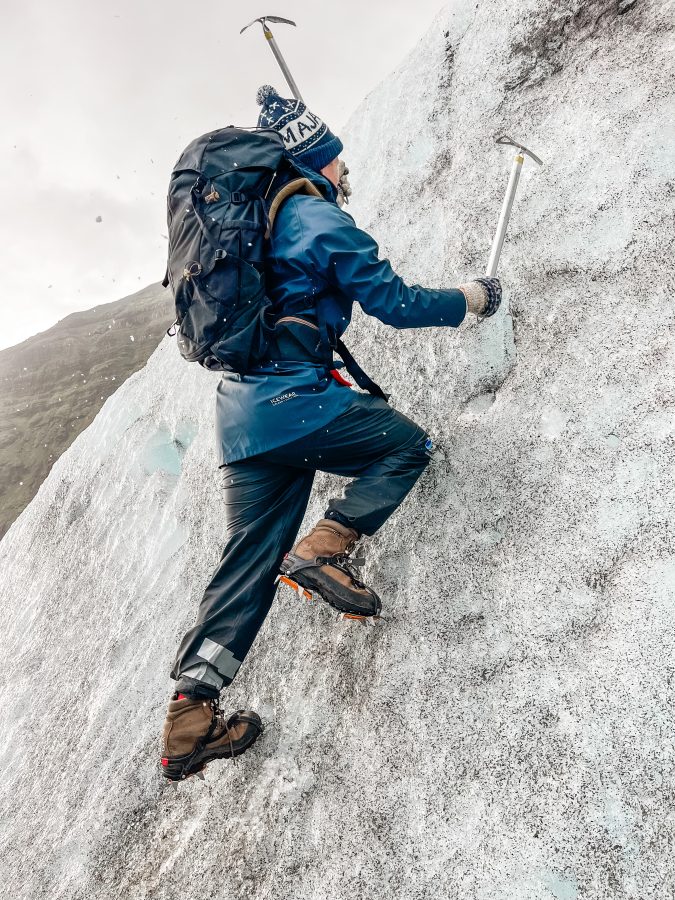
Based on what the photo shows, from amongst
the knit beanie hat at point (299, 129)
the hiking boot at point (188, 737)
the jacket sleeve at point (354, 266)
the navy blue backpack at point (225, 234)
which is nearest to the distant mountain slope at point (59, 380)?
the hiking boot at point (188, 737)

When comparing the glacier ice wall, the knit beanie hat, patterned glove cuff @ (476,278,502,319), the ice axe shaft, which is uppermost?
the knit beanie hat

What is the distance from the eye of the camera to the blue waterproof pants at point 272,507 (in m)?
3.04

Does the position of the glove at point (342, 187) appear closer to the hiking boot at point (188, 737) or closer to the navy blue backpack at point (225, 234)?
the navy blue backpack at point (225, 234)

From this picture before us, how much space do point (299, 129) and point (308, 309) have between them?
1456 mm

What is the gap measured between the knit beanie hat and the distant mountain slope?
4058 centimetres

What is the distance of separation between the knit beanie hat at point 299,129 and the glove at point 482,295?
51.9 inches

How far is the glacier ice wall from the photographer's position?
2545 mm

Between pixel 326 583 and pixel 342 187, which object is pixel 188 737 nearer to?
pixel 326 583

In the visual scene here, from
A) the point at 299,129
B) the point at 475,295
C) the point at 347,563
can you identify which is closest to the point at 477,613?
the point at 347,563

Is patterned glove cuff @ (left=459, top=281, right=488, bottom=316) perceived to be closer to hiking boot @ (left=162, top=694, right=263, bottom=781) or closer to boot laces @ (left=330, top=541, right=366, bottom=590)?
boot laces @ (left=330, top=541, right=366, bottom=590)

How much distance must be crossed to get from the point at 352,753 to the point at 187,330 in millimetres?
2539

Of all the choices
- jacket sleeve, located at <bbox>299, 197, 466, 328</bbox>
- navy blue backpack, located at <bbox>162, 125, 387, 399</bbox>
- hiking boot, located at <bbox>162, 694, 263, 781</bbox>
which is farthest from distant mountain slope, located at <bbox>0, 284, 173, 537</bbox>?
jacket sleeve, located at <bbox>299, 197, 466, 328</bbox>

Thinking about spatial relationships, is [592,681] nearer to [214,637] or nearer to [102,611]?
[214,637]

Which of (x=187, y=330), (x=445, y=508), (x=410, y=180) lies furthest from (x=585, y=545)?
(x=410, y=180)
